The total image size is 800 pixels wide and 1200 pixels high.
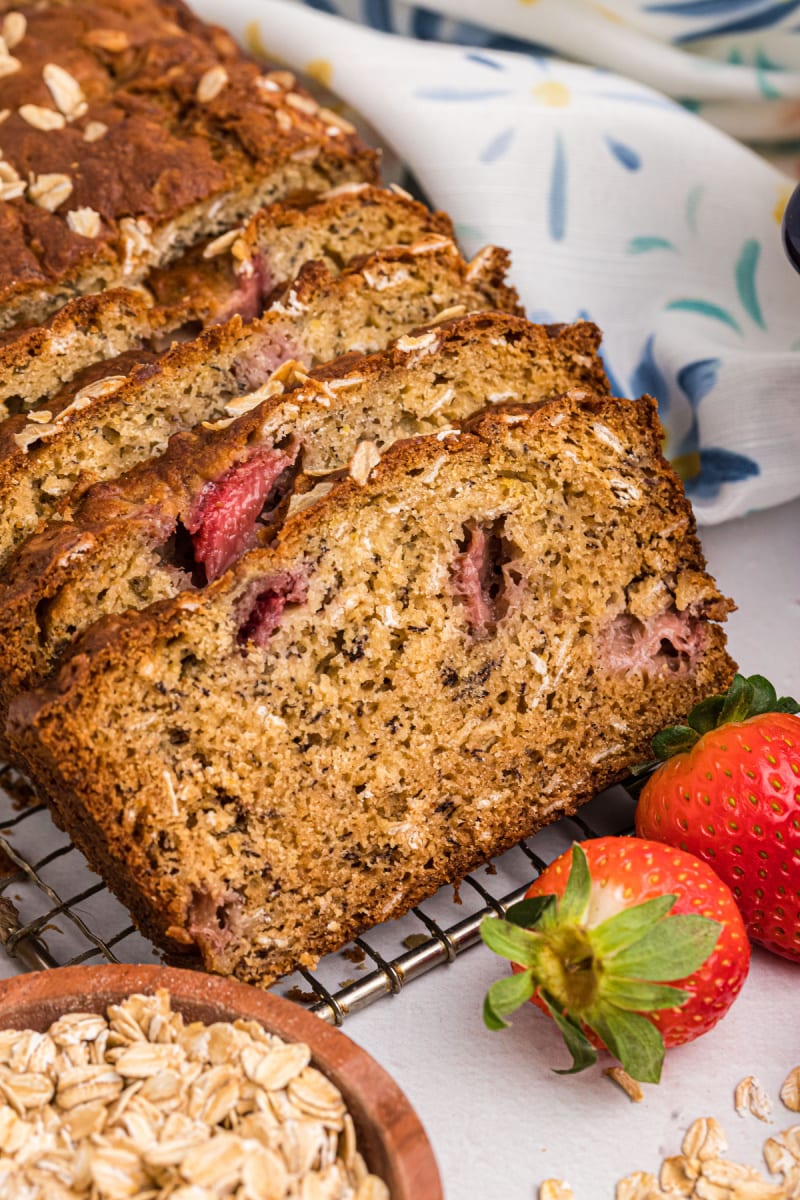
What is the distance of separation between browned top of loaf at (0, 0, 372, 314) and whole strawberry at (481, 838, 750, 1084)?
1672mm

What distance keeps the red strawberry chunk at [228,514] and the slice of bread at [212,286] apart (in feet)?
1.32

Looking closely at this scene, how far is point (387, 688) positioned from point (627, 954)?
65 centimetres

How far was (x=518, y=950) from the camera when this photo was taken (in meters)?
2.25

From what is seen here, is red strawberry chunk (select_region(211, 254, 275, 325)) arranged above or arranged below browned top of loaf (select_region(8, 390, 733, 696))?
above

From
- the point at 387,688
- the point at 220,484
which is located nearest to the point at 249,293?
the point at 220,484

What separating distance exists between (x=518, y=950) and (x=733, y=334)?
209cm

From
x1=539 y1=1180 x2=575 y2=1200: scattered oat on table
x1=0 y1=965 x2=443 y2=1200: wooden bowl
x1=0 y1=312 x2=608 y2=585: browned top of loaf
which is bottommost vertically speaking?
x1=539 y1=1180 x2=575 y2=1200: scattered oat on table

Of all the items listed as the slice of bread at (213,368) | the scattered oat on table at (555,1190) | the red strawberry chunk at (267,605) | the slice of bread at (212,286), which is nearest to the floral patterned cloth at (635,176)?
the slice of bread at (212,286)

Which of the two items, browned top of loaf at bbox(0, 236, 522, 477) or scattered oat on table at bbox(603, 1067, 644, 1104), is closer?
scattered oat on table at bbox(603, 1067, 644, 1104)

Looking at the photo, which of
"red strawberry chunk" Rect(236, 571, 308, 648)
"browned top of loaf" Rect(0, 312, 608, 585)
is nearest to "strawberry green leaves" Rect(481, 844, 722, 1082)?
"red strawberry chunk" Rect(236, 571, 308, 648)

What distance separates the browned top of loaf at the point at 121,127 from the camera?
3082mm

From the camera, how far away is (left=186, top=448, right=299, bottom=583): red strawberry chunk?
2545 millimetres

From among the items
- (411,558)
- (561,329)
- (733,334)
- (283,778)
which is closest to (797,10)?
(733,334)

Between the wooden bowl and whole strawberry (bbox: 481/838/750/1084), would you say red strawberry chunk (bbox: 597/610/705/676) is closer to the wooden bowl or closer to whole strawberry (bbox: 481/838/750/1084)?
whole strawberry (bbox: 481/838/750/1084)
